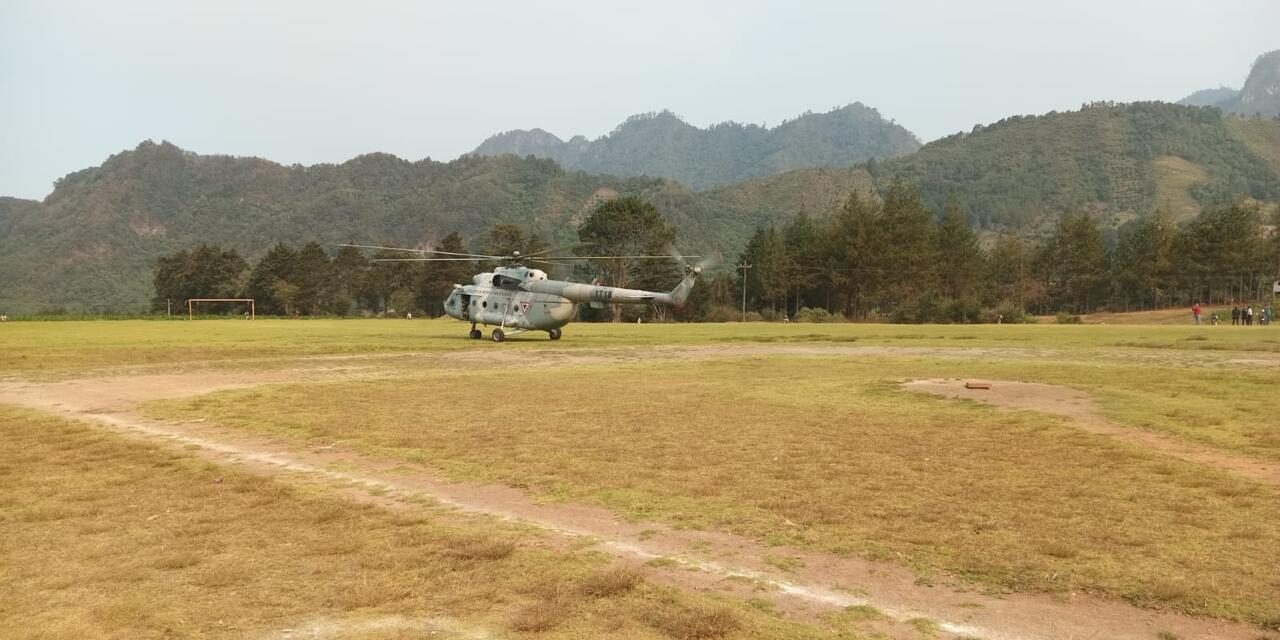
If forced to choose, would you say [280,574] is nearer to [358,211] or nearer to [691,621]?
[691,621]

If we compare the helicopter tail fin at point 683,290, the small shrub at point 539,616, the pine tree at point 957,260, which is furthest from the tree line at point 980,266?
the small shrub at point 539,616

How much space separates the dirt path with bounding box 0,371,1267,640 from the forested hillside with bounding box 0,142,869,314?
137 m

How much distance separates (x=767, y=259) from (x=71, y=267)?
398 feet

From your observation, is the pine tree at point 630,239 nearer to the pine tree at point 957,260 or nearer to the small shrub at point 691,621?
the pine tree at point 957,260

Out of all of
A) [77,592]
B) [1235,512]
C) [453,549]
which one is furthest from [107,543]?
[1235,512]

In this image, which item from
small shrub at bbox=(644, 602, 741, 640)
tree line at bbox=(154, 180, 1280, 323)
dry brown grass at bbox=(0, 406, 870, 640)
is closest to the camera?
small shrub at bbox=(644, 602, 741, 640)

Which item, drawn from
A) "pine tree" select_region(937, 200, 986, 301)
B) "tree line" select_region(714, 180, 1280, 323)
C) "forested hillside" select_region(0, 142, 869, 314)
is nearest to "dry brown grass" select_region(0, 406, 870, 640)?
"tree line" select_region(714, 180, 1280, 323)

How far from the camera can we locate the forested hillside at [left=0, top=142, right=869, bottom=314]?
483 feet

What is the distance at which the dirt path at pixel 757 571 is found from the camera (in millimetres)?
4309

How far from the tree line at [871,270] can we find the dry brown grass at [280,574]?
7360 centimetres

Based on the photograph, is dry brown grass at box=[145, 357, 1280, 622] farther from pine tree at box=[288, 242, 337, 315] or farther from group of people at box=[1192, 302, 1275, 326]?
pine tree at box=[288, 242, 337, 315]

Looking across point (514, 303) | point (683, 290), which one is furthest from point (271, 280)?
point (683, 290)

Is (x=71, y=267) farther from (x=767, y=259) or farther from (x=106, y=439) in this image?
(x=106, y=439)

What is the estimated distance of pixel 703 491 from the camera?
294 inches
